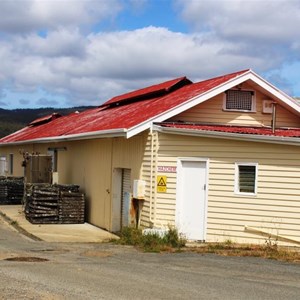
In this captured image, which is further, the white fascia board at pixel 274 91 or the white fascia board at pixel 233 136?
the white fascia board at pixel 274 91

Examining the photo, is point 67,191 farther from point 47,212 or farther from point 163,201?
point 163,201

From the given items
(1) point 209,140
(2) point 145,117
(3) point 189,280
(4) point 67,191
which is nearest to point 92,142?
(4) point 67,191

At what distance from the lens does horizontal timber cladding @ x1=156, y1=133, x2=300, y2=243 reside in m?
14.8

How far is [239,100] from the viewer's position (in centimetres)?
1731

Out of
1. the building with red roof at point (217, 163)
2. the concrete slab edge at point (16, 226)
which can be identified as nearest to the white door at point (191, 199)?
the building with red roof at point (217, 163)

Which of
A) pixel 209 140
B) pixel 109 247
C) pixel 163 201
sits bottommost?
pixel 109 247

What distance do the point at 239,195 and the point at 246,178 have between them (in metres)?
0.47

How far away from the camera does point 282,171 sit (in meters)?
14.8

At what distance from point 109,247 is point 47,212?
5.68 meters

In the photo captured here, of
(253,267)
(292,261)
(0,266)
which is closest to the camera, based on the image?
(0,266)

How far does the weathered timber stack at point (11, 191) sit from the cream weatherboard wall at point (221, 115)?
12.7 meters

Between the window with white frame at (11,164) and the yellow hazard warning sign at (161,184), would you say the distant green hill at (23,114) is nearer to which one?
the window with white frame at (11,164)

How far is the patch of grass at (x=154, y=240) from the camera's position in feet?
46.1

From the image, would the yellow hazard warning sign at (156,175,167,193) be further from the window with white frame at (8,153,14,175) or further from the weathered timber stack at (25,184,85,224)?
the window with white frame at (8,153,14,175)
